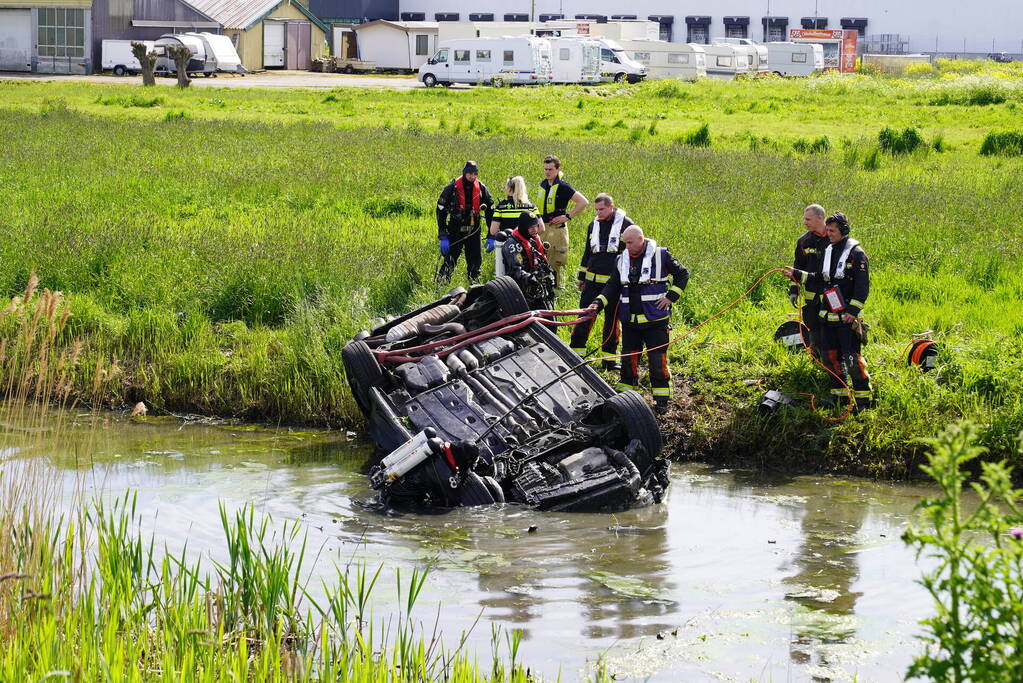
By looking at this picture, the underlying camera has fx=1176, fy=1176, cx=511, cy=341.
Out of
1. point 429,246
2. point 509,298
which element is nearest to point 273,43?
point 429,246

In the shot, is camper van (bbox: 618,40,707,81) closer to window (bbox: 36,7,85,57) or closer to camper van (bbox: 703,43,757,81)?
camper van (bbox: 703,43,757,81)

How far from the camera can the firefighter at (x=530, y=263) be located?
11.6m

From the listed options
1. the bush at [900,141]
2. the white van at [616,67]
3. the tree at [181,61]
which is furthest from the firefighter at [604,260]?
the white van at [616,67]

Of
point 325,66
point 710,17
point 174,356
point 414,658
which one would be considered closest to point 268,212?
point 174,356

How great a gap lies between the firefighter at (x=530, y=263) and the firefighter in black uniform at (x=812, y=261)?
2479 millimetres

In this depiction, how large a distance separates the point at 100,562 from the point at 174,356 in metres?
6.63

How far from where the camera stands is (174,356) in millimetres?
11914

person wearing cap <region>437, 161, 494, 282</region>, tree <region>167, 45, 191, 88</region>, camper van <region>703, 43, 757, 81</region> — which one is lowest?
person wearing cap <region>437, 161, 494, 282</region>

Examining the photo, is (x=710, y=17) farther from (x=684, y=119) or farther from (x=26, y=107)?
(x=26, y=107)

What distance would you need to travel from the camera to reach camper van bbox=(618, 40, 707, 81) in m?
56.1

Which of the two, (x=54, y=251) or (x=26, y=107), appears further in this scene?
(x=26, y=107)

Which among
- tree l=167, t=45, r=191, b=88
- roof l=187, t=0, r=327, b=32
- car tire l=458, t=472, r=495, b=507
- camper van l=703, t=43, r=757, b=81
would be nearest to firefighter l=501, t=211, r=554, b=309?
car tire l=458, t=472, r=495, b=507

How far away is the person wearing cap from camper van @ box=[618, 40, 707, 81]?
43.9 meters

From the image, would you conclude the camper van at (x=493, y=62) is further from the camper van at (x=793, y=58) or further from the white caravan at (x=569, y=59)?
the camper van at (x=793, y=58)
